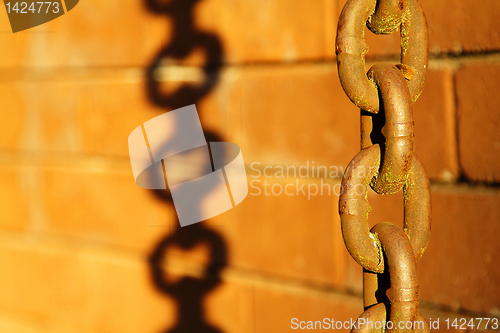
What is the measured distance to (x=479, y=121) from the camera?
561 mm

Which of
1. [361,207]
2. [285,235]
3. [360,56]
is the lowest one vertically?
[285,235]

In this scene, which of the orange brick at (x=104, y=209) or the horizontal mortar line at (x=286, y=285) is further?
the orange brick at (x=104, y=209)

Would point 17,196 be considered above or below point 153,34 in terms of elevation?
below

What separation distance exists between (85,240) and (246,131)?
1.59 feet

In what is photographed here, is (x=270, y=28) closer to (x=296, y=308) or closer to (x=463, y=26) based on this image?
(x=463, y=26)

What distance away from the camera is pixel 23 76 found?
1.00 meters

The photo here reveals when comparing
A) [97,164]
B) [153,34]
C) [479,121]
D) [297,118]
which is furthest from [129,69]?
[479,121]

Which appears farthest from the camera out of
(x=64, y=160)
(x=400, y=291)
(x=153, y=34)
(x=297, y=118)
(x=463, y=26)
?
(x=64, y=160)

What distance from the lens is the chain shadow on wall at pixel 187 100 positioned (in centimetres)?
77

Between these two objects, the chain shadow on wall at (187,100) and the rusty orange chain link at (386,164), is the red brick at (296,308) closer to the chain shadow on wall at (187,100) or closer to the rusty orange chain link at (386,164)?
the chain shadow on wall at (187,100)

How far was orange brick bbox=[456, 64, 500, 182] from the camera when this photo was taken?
0.55 meters

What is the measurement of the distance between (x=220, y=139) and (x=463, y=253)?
1.44 feet

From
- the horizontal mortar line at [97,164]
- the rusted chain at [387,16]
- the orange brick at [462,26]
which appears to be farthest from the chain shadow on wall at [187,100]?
the rusted chain at [387,16]

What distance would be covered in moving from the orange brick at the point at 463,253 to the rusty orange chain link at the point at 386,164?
0.32m
